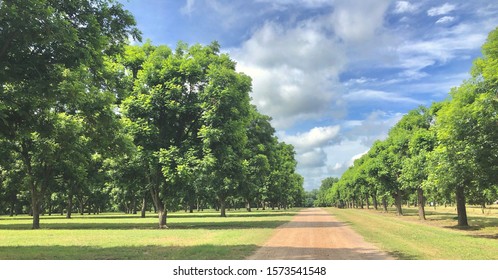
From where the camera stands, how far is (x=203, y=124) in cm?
3347

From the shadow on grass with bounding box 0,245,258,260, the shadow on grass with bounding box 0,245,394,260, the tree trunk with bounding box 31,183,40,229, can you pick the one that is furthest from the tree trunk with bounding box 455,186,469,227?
the tree trunk with bounding box 31,183,40,229

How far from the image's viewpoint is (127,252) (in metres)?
16.4

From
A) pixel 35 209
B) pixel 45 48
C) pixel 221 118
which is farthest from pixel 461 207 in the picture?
pixel 35 209

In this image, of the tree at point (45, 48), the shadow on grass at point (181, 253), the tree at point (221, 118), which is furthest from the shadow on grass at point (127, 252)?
the tree at point (221, 118)

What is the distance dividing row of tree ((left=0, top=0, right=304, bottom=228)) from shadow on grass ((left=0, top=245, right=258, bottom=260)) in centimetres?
536

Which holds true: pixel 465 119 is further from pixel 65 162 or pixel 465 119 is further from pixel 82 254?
pixel 65 162

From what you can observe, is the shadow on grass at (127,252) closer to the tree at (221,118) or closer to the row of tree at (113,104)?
the row of tree at (113,104)

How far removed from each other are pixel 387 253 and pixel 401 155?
38.1 metres

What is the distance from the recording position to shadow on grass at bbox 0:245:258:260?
14.9 m

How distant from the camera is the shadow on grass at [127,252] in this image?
588 inches

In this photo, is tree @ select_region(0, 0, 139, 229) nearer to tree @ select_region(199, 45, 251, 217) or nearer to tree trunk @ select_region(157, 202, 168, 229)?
tree @ select_region(199, 45, 251, 217)

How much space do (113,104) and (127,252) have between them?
921 cm

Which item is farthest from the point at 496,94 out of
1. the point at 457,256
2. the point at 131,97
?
the point at 131,97

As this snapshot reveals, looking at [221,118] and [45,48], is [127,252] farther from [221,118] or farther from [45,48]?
[221,118]
